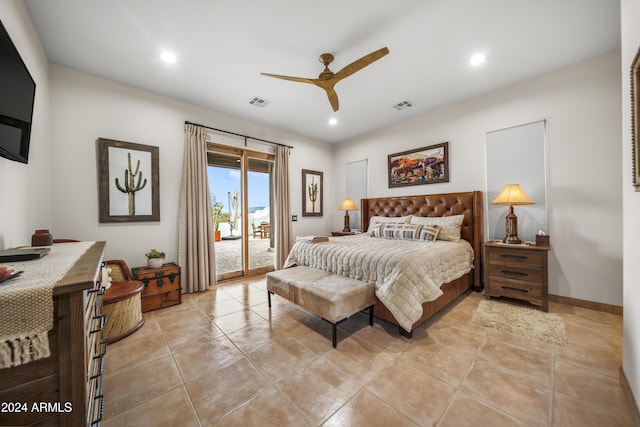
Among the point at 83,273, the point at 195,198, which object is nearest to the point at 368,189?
the point at 195,198

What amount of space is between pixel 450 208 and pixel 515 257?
1150 mm

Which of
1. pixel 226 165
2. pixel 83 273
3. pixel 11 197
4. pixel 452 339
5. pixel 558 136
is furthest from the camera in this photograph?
pixel 226 165

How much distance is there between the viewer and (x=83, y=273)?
0.92 m

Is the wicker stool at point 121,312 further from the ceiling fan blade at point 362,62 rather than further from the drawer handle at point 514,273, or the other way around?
the drawer handle at point 514,273

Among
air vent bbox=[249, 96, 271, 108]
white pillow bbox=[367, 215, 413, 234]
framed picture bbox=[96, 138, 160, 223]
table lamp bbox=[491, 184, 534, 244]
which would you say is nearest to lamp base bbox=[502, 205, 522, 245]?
table lamp bbox=[491, 184, 534, 244]

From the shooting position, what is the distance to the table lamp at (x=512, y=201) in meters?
2.83

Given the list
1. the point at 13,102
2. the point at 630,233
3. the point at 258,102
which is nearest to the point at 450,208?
the point at 630,233

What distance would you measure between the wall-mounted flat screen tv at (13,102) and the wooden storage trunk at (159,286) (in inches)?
66.2

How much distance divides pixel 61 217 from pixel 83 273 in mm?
2775

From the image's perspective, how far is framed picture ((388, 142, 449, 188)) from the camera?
13.0 feet

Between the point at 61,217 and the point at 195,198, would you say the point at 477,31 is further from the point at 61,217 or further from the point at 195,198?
the point at 61,217

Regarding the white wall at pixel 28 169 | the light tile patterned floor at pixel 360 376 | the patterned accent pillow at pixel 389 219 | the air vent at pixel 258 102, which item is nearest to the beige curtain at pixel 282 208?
the air vent at pixel 258 102

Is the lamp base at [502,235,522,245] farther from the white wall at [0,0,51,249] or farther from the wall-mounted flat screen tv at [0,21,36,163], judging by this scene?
the white wall at [0,0,51,249]

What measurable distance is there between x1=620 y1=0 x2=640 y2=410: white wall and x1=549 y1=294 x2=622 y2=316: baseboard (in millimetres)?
1527
